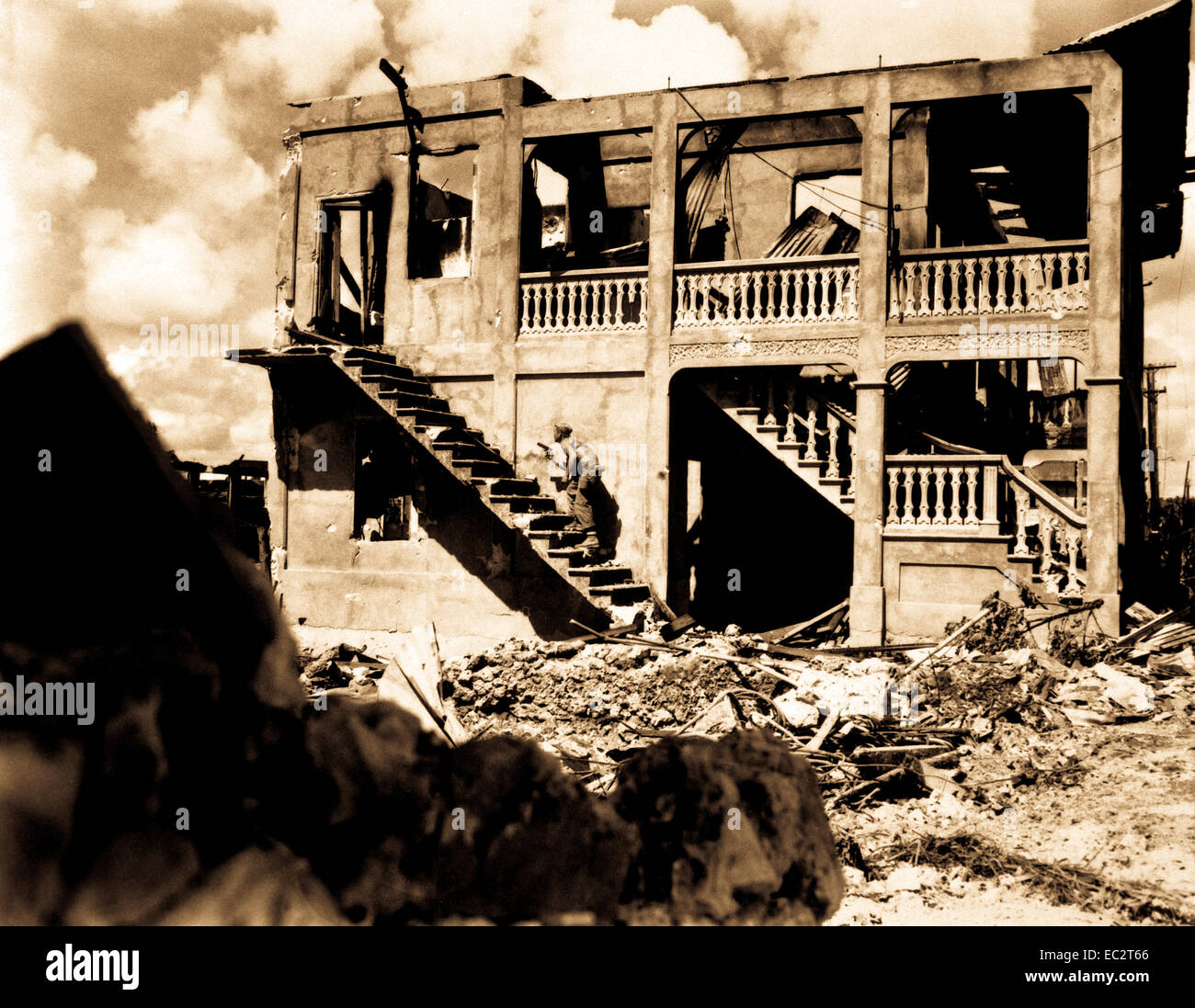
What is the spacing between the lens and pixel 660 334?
14586 millimetres

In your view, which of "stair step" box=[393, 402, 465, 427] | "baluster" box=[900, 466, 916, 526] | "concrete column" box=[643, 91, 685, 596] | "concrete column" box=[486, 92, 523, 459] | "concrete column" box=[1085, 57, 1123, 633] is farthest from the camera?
"concrete column" box=[486, 92, 523, 459]

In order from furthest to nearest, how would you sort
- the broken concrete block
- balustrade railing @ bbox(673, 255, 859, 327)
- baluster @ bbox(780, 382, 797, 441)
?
balustrade railing @ bbox(673, 255, 859, 327) < baluster @ bbox(780, 382, 797, 441) < the broken concrete block

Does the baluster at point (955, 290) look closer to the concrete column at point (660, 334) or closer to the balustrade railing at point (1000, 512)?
the balustrade railing at point (1000, 512)

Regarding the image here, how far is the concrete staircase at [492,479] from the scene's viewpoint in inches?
539

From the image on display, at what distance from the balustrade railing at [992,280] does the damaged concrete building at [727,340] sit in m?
0.04

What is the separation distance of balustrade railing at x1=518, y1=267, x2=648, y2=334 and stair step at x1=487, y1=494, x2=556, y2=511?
275 cm

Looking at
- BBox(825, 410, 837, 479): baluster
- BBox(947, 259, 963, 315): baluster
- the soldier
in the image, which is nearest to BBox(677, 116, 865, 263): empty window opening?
BBox(947, 259, 963, 315): baluster

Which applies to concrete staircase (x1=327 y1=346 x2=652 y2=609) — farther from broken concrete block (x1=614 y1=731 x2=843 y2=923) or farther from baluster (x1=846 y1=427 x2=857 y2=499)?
broken concrete block (x1=614 y1=731 x2=843 y2=923)

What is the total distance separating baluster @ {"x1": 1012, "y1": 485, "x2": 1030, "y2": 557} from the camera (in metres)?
12.7

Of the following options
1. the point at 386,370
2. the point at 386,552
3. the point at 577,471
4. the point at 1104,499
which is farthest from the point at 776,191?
the point at 386,552
